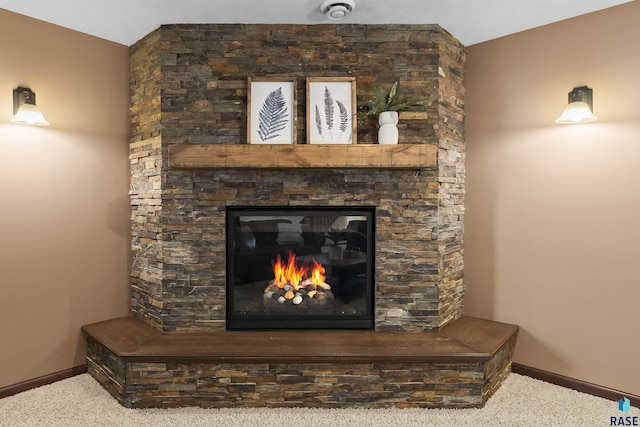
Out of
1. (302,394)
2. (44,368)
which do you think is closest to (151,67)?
(44,368)

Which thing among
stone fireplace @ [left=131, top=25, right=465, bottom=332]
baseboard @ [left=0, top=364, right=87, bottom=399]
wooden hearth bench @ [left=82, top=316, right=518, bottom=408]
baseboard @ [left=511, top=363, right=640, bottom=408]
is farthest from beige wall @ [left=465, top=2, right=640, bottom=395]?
baseboard @ [left=0, top=364, right=87, bottom=399]

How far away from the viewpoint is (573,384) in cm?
253

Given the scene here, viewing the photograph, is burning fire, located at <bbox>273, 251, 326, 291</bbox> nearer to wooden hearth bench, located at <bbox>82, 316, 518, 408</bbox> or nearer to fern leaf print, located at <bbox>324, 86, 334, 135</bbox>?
wooden hearth bench, located at <bbox>82, 316, 518, 408</bbox>

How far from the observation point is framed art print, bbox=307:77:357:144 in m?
2.53

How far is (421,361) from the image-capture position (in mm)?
2232

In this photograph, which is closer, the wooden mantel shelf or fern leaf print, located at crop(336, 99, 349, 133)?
the wooden mantel shelf

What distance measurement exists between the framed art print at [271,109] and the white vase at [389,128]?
56 centimetres

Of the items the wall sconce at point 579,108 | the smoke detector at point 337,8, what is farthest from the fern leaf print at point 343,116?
the wall sconce at point 579,108

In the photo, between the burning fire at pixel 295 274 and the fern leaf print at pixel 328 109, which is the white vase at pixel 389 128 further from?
the burning fire at pixel 295 274

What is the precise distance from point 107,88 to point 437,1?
2.28 metres

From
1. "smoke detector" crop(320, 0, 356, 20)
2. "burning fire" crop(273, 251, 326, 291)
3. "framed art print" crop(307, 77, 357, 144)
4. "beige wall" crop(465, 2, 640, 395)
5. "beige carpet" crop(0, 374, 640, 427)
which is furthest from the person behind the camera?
"burning fire" crop(273, 251, 326, 291)

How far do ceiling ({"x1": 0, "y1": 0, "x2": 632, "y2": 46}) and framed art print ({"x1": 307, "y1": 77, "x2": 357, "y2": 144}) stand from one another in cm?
39

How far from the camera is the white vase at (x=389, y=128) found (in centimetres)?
245

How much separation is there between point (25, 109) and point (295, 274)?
1951mm
